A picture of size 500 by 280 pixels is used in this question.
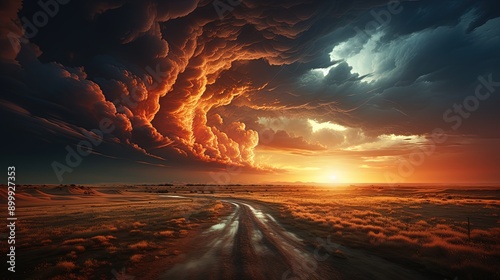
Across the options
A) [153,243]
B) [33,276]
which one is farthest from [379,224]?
[33,276]

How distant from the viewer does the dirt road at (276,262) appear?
9633 millimetres

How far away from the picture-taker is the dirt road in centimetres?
963

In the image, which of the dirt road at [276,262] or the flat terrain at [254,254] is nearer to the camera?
the dirt road at [276,262]

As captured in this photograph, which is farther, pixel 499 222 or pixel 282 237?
pixel 499 222

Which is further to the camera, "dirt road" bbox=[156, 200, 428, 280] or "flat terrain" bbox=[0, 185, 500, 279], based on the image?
"flat terrain" bbox=[0, 185, 500, 279]

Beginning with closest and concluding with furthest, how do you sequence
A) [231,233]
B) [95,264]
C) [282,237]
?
[95,264]
[282,237]
[231,233]

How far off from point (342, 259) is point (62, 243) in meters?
16.0

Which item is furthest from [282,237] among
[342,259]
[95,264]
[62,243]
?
[62,243]

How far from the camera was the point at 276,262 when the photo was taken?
36.3ft

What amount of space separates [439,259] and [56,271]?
17.4 m

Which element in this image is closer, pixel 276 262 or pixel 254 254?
pixel 276 262

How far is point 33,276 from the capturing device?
375 inches

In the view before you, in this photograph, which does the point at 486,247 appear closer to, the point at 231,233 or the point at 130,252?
the point at 231,233

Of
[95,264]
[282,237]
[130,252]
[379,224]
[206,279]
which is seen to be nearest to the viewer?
[206,279]
